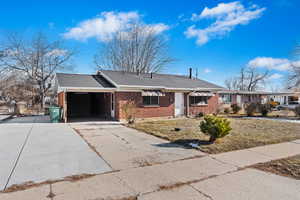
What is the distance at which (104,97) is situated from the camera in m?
16.2

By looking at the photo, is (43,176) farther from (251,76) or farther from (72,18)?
(251,76)

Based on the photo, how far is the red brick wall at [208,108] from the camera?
16.7 metres

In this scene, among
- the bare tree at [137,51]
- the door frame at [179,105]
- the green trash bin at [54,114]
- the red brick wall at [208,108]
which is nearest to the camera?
the green trash bin at [54,114]

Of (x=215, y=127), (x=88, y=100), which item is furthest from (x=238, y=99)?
(x=215, y=127)

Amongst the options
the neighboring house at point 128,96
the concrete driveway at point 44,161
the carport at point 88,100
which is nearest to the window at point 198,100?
the neighboring house at point 128,96

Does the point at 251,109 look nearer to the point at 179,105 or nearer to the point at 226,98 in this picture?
the point at 179,105

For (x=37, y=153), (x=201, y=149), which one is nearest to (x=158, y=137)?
(x=201, y=149)

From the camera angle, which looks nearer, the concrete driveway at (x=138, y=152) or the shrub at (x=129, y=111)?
the concrete driveway at (x=138, y=152)

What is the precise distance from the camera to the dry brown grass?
4110mm

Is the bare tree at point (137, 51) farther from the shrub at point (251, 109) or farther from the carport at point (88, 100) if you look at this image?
the shrub at point (251, 109)

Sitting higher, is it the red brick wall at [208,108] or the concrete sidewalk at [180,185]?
the red brick wall at [208,108]

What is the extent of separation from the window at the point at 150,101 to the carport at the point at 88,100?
2.55m

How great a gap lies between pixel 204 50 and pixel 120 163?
1927 centimetres

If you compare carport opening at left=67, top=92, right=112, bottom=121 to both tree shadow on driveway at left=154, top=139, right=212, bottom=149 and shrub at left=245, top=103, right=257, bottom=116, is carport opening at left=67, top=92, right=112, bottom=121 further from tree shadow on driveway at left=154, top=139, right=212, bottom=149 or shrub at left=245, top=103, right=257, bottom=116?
shrub at left=245, top=103, right=257, bottom=116
